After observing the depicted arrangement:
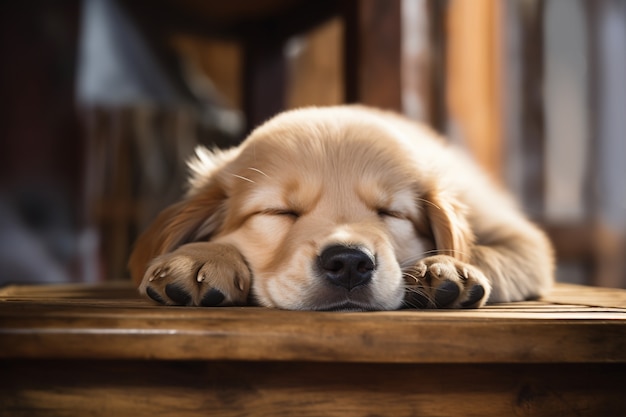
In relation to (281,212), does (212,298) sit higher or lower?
lower

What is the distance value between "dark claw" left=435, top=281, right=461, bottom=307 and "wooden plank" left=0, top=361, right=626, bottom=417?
345mm

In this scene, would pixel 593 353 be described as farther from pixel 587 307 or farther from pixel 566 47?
pixel 566 47

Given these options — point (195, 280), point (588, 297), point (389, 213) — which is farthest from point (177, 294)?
point (588, 297)

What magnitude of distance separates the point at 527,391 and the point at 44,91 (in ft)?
13.0

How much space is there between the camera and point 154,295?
6.09ft

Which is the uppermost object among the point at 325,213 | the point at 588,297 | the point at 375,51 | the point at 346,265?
the point at 375,51

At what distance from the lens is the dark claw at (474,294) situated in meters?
1.92

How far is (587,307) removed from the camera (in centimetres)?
196

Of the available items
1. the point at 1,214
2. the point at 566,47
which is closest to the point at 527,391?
the point at 1,214

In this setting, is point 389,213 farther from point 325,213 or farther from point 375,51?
point 375,51

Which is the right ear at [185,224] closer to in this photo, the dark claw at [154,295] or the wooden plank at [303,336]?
the dark claw at [154,295]

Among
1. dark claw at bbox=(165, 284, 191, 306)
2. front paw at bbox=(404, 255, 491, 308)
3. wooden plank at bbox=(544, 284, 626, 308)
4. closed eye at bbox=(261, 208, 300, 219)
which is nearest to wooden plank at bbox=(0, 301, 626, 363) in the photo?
dark claw at bbox=(165, 284, 191, 306)

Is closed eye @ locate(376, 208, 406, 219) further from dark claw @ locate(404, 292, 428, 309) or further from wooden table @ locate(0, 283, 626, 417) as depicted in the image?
wooden table @ locate(0, 283, 626, 417)

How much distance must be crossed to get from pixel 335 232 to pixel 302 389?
1.81 feet
